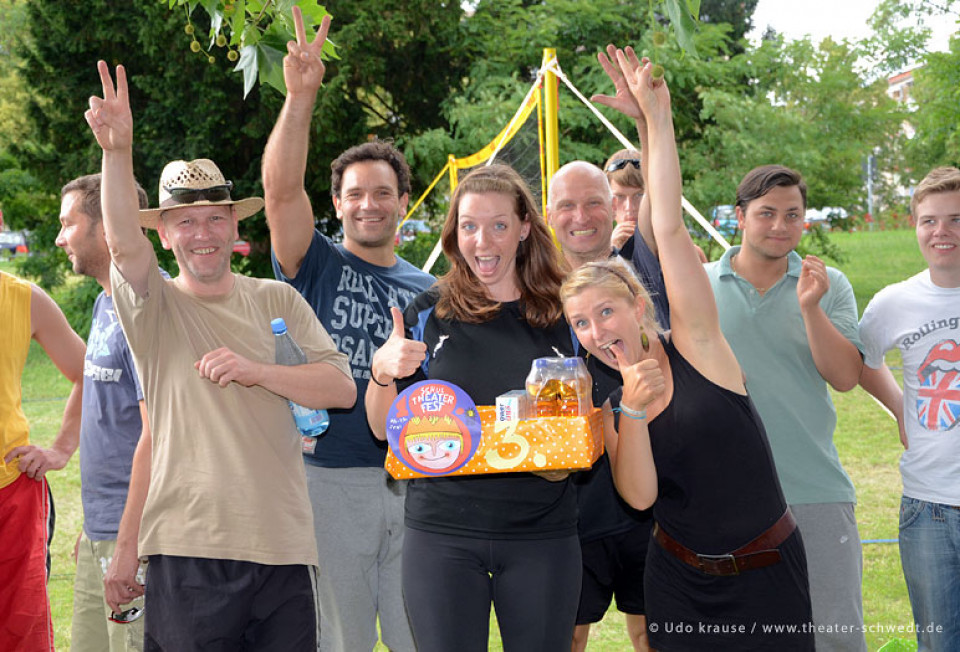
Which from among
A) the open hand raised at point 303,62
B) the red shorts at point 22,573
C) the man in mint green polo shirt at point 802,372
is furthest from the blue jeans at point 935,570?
the red shorts at point 22,573

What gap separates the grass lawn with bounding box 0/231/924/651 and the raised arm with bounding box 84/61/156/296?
3370mm

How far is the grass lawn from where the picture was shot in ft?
17.7

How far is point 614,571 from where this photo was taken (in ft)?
12.5

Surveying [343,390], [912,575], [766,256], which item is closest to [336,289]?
[343,390]

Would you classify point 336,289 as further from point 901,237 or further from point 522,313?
point 901,237

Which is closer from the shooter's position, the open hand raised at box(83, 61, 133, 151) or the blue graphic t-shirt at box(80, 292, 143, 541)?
the open hand raised at box(83, 61, 133, 151)

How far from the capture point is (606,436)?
9.38 feet

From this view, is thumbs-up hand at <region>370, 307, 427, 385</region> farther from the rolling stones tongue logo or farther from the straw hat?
the rolling stones tongue logo

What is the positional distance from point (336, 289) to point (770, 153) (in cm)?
1342

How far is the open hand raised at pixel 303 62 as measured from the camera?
121 inches

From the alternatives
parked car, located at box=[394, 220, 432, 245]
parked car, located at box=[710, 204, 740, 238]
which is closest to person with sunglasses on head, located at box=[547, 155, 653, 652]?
parked car, located at box=[710, 204, 740, 238]

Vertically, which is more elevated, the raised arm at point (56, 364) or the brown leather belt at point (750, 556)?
the raised arm at point (56, 364)

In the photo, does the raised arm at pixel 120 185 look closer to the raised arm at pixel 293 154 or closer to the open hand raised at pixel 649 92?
the raised arm at pixel 293 154

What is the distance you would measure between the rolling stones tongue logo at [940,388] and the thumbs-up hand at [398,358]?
6.47ft
